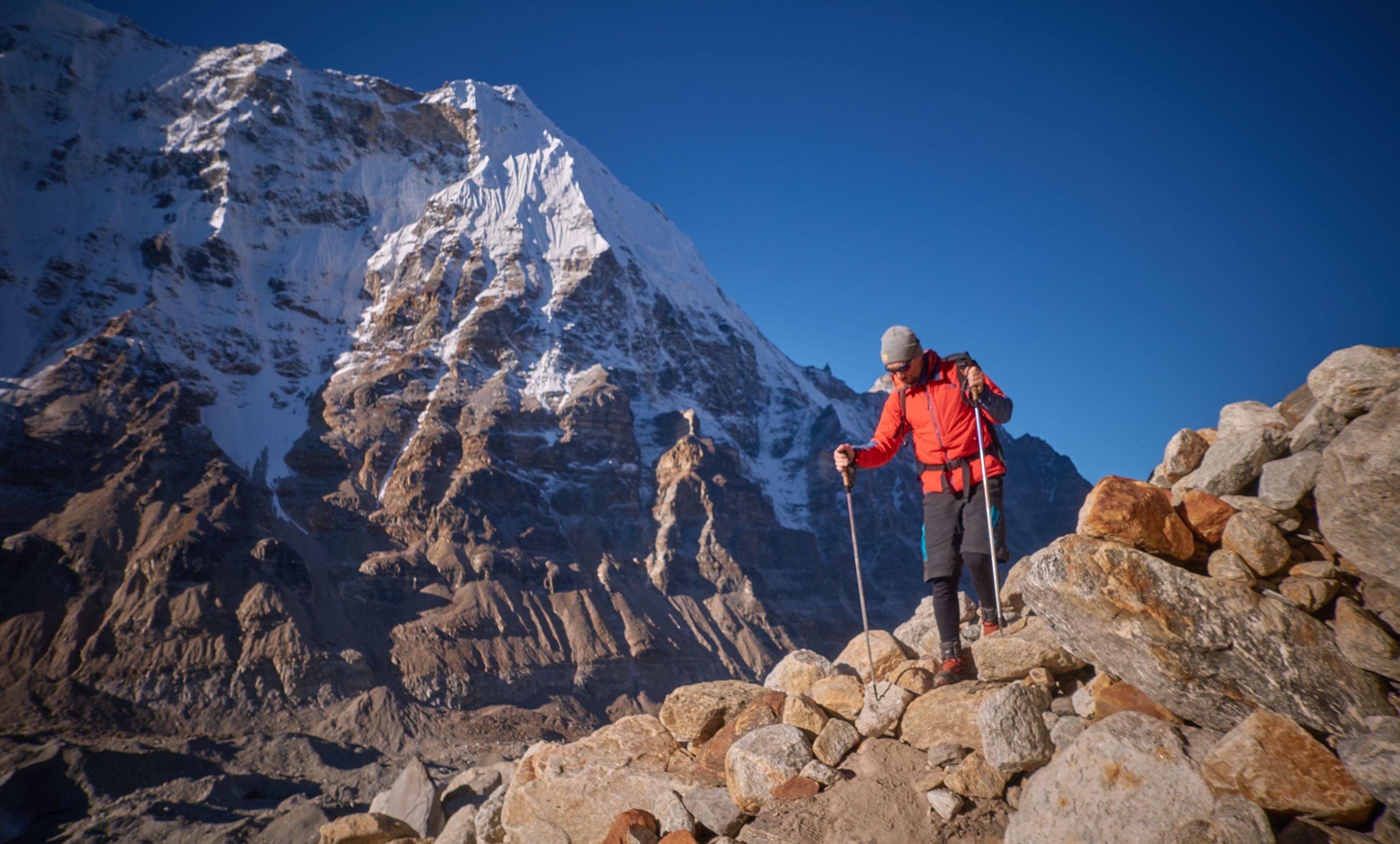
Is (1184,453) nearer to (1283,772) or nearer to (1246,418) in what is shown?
(1246,418)

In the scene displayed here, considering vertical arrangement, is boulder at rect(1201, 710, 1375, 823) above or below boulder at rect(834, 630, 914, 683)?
below

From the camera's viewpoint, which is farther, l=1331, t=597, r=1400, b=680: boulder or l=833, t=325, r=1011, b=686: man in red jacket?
l=833, t=325, r=1011, b=686: man in red jacket

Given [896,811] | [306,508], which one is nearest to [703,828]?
[896,811]

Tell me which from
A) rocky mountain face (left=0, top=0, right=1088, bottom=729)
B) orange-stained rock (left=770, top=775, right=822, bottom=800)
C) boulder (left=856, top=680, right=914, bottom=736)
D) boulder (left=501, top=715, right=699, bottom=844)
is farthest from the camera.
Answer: rocky mountain face (left=0, top=0, right=1088, bottom=729)

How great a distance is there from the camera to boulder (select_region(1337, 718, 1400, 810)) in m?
3.29

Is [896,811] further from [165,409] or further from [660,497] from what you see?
[660,497]

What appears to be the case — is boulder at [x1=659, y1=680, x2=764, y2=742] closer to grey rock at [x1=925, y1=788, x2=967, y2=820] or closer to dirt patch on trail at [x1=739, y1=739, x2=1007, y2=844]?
dirt patch on trail at [x1=739, y1=739, x2=1007, y2=844]

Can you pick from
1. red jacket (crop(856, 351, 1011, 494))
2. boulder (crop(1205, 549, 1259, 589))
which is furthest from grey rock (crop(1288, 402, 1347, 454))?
red jacket (crop(856, 351, 1011, 494))

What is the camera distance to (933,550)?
642cm

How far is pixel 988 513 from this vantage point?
6.01 metres

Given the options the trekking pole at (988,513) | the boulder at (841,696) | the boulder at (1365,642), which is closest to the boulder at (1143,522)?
the boulder at (1365,642)

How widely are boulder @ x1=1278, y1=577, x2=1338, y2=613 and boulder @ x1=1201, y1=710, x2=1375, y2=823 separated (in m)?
0.72

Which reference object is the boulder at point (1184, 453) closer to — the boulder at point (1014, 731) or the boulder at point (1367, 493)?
the boulder at point (1367, 493)

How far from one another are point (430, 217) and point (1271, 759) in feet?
460
